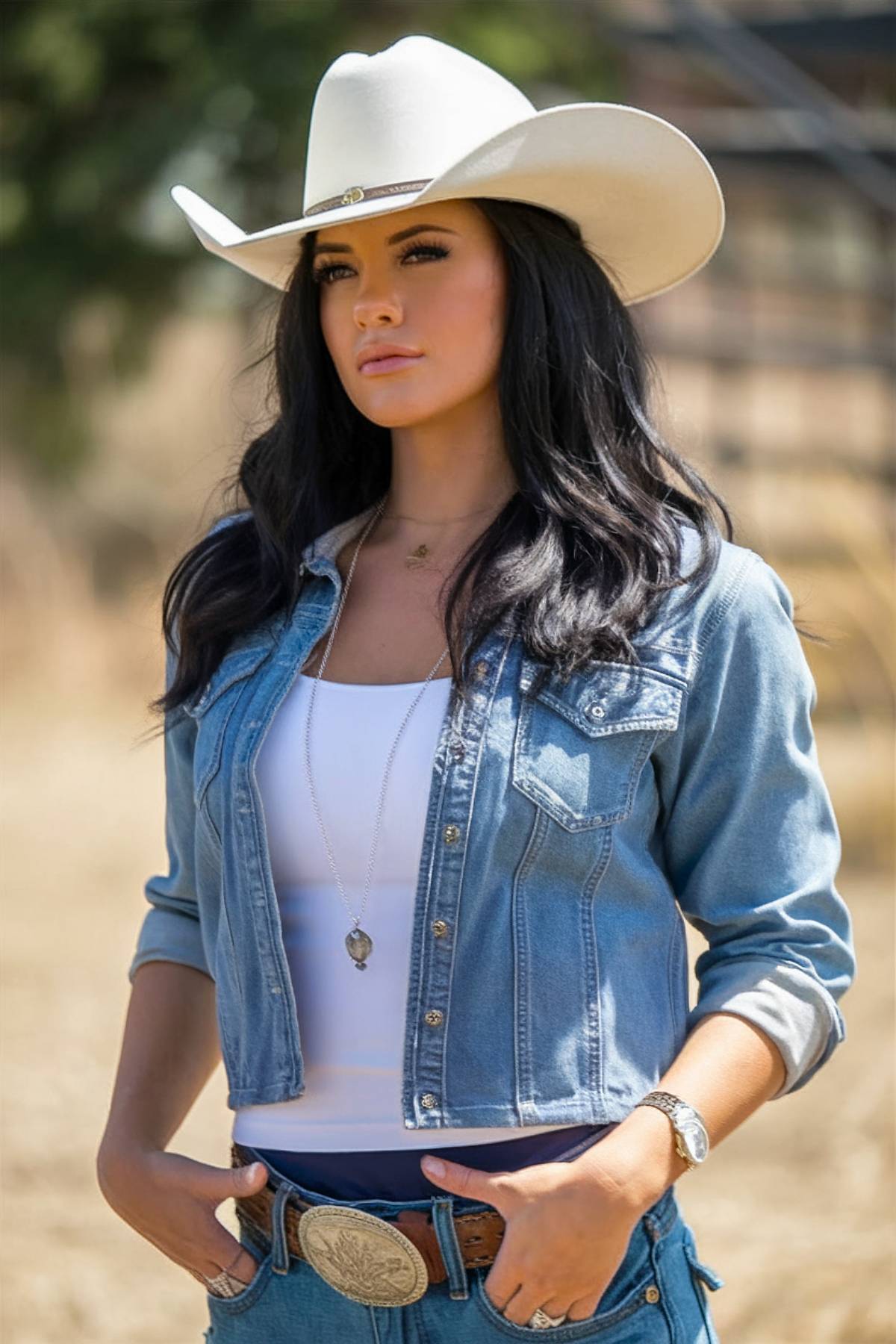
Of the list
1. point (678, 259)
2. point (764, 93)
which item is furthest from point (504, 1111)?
A: point (764, 93)

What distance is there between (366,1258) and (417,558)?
0.76m

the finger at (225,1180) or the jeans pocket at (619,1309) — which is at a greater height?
the finger at (225,1180)

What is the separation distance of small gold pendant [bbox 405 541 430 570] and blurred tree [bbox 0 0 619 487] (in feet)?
22.2

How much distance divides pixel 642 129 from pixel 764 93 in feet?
17.6

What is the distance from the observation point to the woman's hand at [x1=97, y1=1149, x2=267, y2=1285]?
71.7 inches

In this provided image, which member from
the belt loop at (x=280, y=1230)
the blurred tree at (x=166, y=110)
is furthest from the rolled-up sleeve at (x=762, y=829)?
the blurred tree at (x=166, y=110)

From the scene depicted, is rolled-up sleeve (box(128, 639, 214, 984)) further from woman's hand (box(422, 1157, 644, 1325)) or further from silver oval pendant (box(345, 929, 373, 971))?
woman's hand (box(422, 1157, 644, 1325))

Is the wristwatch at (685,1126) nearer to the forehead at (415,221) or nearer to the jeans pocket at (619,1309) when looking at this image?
the jeans pocket at (619,1309)

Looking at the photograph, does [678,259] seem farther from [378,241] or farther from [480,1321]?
[480,1321]

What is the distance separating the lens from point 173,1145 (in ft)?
15.4

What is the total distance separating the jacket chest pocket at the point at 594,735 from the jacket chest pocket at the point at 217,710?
341 millimetres

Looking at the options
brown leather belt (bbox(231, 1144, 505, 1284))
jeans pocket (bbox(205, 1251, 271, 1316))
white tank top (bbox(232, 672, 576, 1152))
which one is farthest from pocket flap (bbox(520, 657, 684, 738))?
jeans pocket (bbox(205, 1251, 271, 1316))

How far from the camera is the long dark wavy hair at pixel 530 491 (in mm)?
1829

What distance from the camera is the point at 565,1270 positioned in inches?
64.6
